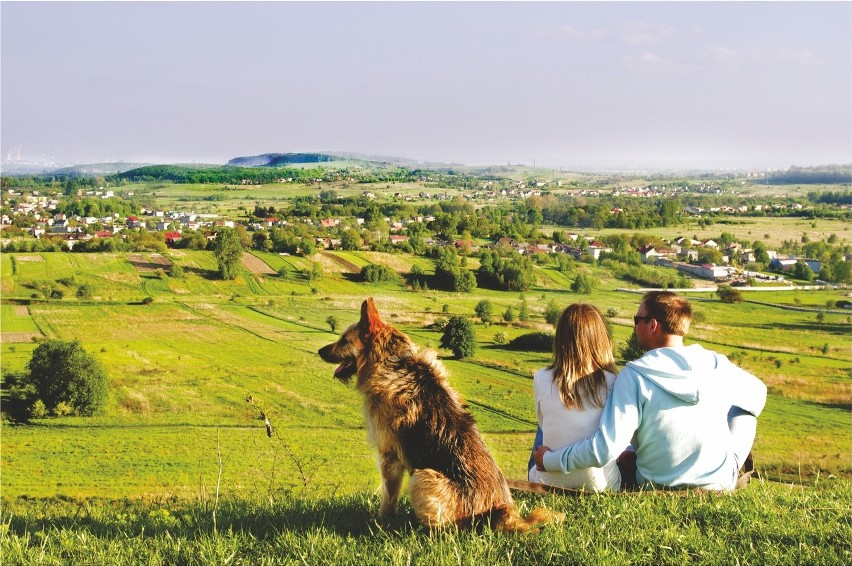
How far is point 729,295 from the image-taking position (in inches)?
2672

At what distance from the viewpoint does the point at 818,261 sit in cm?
8081

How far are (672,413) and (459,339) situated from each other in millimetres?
46695

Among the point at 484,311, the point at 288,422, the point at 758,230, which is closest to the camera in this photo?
the point at 288,422

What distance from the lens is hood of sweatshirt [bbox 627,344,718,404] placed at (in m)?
2.86

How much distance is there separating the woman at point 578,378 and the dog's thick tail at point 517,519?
0.47 meters

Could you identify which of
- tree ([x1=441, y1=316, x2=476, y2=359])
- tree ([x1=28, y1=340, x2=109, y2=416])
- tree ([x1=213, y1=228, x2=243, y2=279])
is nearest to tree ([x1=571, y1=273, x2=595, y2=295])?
tree ([x1=441, y1=316, x2=476, y2=359])

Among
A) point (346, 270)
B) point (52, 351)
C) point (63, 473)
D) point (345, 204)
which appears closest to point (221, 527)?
point (63, 473)

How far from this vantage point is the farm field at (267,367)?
31781mm

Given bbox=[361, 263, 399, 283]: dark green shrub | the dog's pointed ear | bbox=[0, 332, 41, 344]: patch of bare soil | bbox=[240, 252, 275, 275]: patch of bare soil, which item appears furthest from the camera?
bbox=[361, 263, 399, 283]: dark green shrub

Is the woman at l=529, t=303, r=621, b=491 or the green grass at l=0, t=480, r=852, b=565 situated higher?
the woman at l=529, t=303, r=621, b=491

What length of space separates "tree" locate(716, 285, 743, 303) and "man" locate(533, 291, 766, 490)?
229 ft

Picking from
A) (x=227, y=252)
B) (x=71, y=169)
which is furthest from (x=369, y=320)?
(x=71, y=169)

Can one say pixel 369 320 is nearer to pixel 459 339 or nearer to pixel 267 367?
pixel 267 367

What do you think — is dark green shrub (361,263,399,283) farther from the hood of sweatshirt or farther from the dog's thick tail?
the dog's thick tail
